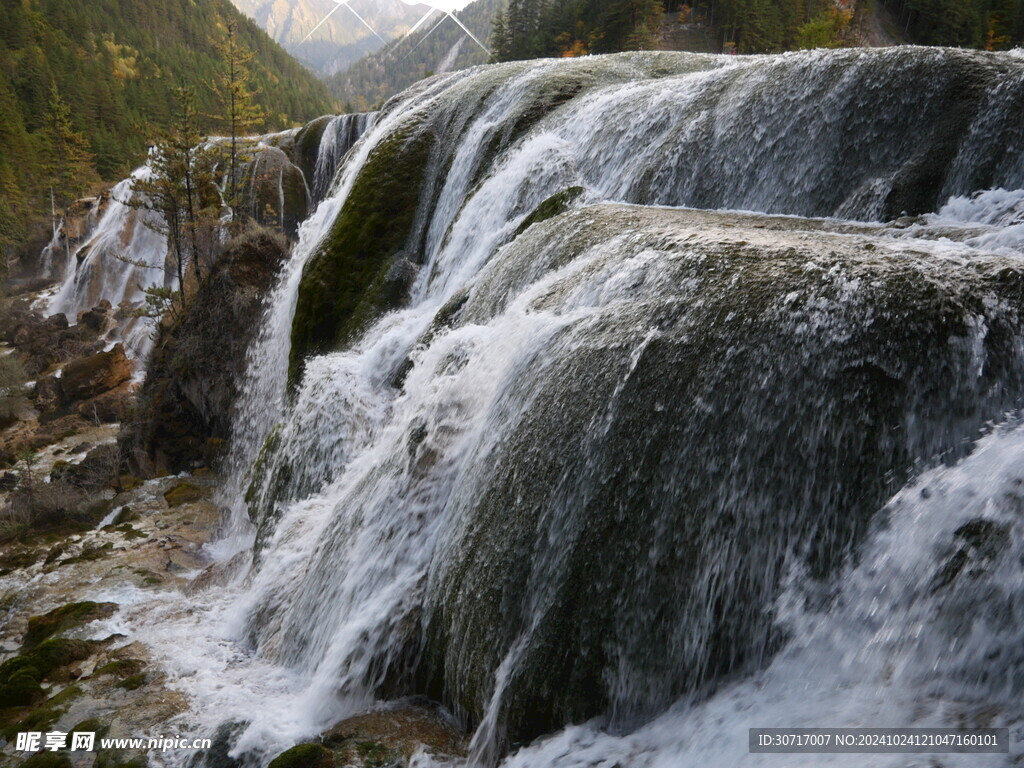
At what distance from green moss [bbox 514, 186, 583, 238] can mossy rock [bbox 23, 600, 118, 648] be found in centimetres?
798

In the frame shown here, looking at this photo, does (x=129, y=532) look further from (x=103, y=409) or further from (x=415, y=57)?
(x=415, y=57)

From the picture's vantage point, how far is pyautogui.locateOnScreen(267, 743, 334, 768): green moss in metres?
4.69

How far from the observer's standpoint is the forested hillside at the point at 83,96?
52.9 metres

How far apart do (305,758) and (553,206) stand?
7209mm

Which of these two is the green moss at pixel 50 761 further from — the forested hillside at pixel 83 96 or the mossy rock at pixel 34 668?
the forested hillside at pixel 83 96

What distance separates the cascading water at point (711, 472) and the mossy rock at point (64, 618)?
5.31 ft

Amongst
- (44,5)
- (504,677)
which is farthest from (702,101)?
(44,5)

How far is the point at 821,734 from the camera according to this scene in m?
2.95

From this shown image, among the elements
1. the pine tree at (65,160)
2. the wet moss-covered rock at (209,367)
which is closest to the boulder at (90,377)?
the wet moss-covered rock at (209,367)

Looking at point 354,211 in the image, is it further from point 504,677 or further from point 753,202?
point 504,677

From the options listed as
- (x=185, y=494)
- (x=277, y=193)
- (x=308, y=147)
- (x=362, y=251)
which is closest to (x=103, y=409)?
(x=185, y=494)

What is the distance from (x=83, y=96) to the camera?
63.4 m

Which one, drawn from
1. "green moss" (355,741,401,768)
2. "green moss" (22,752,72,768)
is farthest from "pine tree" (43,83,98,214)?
"green moss" (355,741,401,768)

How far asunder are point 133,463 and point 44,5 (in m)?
101
